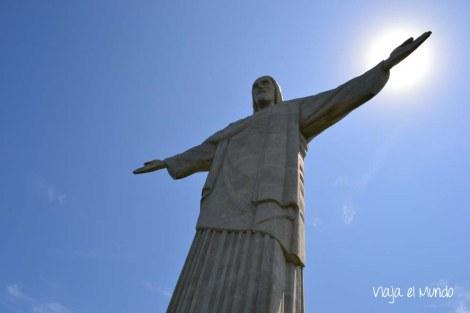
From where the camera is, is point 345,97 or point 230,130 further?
point 230,130

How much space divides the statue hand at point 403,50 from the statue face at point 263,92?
2.56 metres

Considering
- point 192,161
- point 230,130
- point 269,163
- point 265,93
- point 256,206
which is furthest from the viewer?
point 265,93

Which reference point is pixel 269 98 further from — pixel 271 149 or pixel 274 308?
pixel 274 308

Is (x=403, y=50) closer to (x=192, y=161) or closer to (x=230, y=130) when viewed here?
(x=230, y=130)

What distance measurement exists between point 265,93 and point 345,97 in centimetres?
212

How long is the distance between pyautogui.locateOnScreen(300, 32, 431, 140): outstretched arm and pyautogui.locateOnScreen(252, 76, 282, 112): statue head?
107 centimetres

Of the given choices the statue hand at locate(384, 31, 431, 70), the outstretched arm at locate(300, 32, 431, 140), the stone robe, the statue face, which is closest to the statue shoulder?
the stone robe

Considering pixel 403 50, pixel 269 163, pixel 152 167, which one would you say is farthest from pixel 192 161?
pixel 403 50

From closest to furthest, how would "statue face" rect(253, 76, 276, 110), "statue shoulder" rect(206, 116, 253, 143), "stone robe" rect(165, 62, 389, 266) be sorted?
"stone robe" rect(165, 62, 389, 266) → "statue shoulder" rect(206, 116, 253, 143) → "statue face" rect(253, 76, 276, 110)

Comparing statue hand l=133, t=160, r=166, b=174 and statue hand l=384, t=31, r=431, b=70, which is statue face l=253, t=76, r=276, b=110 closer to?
statue hand l=133, t=160, r=166, b=174

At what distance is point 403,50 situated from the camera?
8414 mm

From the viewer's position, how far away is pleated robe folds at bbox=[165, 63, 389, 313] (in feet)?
20.6

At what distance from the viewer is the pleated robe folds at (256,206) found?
627cm

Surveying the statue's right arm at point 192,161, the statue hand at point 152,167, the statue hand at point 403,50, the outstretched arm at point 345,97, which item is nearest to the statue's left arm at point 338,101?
the outstretched arm at point 345,97
